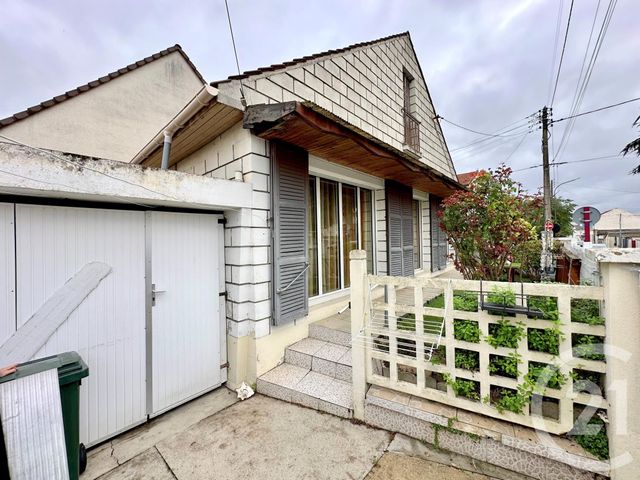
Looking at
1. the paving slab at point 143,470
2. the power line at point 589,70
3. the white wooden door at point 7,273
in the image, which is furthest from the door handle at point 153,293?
the power line at point 589,70

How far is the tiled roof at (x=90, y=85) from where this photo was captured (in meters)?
6.77

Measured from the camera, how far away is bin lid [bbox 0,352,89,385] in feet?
6.82

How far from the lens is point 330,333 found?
164 inches

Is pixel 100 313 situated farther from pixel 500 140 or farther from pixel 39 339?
pixel 500 140

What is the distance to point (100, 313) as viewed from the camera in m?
2.82

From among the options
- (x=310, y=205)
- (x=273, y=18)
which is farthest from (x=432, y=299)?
(x=273, y=18)

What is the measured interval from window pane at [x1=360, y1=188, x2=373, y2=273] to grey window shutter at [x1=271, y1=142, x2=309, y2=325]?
2.29 metres

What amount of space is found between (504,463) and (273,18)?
644 cm

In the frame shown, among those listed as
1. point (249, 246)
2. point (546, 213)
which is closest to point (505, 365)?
point (249, 246)

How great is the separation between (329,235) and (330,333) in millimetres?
1922

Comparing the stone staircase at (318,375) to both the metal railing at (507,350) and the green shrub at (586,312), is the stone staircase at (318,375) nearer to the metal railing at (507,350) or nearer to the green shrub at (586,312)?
the metal railing at (507,350)

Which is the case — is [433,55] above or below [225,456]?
above

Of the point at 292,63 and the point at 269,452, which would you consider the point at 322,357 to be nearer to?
the point at 269,452

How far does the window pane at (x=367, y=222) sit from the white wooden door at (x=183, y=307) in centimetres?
346
